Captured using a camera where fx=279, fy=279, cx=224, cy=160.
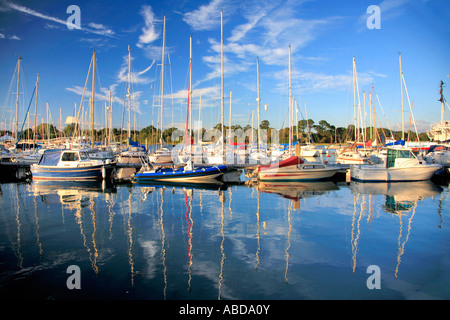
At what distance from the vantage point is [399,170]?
2383 cm

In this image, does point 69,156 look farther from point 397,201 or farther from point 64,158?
point 397,201

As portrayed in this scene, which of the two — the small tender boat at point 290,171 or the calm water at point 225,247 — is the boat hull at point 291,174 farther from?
the calm water at point 225,247

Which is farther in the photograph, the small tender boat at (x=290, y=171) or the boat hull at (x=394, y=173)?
the small tender boat at (x=290, y=171)

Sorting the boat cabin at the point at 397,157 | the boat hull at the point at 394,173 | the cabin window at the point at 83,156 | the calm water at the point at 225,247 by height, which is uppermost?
the cabin window at the point at 83,156

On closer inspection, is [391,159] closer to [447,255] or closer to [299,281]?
[447,255]

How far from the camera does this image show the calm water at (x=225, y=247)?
6812 mm

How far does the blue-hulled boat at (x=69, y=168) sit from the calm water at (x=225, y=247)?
7.82 meters

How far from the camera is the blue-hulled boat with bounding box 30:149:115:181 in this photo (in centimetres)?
2600

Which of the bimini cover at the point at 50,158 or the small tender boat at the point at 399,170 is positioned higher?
the bimini cover at the point at 50,158

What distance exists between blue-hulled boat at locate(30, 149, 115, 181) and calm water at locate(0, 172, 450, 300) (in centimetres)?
782

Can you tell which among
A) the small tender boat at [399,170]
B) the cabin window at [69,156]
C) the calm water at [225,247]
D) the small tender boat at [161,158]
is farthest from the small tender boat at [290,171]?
the cabin window at [69,156]

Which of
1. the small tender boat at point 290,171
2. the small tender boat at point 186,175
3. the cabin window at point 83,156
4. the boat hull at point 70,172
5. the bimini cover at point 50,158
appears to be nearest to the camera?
the small tender boat at point 186,175

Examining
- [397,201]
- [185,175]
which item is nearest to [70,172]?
[185,175]
